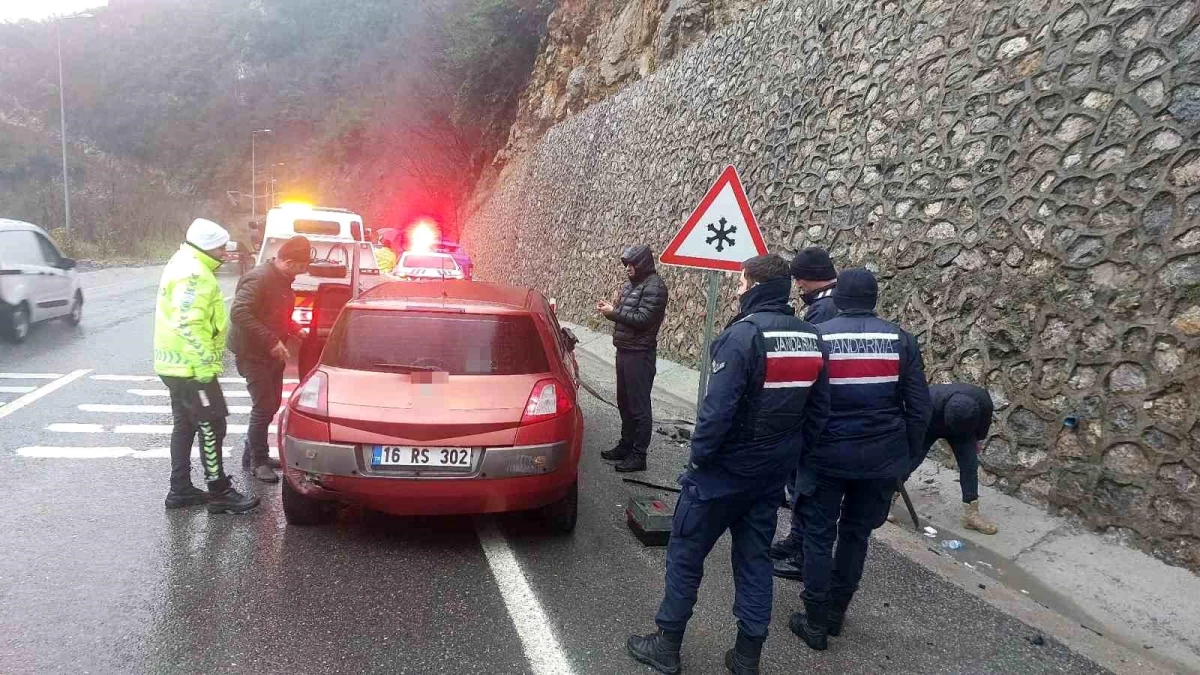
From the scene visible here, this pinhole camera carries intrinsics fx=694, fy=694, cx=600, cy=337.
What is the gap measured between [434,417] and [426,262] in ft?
45.2

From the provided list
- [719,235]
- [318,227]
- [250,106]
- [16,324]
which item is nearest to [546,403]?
[719,235]

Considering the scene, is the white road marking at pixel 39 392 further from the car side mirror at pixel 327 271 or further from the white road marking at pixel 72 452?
the car side mirror at pixel 327 271

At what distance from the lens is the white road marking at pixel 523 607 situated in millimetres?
2994

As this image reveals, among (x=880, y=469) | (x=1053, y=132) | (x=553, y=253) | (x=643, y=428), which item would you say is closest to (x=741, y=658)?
(x=880, y=469)

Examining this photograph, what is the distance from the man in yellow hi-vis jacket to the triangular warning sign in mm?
3104

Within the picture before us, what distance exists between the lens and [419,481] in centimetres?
Result: 381

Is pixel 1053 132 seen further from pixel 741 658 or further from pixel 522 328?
pixel 741 658

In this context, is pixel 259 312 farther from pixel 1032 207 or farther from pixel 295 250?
pixel 1032 207

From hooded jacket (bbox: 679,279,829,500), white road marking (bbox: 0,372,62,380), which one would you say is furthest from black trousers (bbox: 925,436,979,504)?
white road marking (bbox: 0,372,62,380)

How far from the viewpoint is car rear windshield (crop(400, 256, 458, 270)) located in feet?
55.4

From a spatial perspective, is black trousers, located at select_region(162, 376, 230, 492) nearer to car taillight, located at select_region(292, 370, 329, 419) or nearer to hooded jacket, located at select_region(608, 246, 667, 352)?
car taillight, located at select_region(292, 370, 329, 419)

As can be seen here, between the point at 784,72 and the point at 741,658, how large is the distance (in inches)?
372

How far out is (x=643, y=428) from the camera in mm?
5949

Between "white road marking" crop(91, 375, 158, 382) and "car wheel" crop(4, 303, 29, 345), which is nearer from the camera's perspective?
"white road marking" crop(91, 375, 158, 382)
